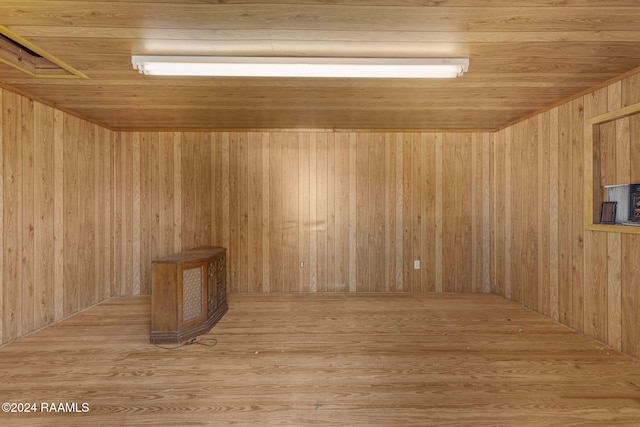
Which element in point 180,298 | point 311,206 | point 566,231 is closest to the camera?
point 180,298

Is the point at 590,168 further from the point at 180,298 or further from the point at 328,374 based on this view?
the point at 180,298

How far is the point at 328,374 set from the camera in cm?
211

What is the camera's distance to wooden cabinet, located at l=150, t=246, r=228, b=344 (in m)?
2.60

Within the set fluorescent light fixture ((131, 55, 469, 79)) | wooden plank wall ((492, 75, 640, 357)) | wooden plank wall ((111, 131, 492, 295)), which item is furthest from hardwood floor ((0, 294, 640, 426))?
fluorescent light fixture ((131, 55, 469, 79))

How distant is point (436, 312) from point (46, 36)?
13.2 feet

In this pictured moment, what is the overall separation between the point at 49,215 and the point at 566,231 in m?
5.28

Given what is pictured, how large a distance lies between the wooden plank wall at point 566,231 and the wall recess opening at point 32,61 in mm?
4294

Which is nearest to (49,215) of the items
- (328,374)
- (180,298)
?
(180,298)

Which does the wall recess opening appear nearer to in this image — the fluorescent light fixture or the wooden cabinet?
the fluorescent light fixture

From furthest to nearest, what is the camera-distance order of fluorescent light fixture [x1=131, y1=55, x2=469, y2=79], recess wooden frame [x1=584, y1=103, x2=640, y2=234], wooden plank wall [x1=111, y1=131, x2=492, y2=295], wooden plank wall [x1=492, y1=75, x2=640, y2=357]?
wooden plank wall [x1=111, y1=131, x2=492, y2=295] → recess wooden frame [x1=584, y1=103, x2=640, y2=234] → wooden plank wall [x1=492, y1=75, x2=640, y2=357] → fluorescent light fixture [x1=131, y1=55, x2=469, y2=79]

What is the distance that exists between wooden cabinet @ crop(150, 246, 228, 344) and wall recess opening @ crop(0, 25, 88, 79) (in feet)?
5.41

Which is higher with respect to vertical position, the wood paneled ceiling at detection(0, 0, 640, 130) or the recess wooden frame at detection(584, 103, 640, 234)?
the wood paneled ceiling at detection(0, 0, 640, 130)

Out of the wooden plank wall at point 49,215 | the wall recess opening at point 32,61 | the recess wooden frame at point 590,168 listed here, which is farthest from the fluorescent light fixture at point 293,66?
the wooden plank wall at point 49,215

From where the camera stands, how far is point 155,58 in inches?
77.7
